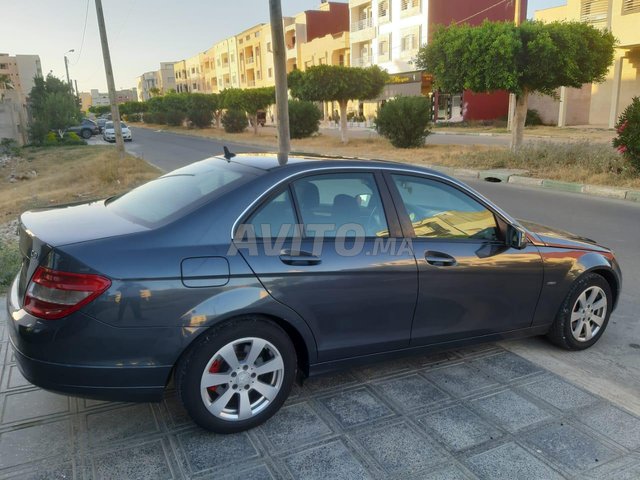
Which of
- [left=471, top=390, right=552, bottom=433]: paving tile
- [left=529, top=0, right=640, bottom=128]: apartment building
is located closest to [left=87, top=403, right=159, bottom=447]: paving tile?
[left=471, top=390, right=552, bottom=433]: paving tile

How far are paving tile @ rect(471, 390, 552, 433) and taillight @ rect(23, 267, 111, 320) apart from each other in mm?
2298

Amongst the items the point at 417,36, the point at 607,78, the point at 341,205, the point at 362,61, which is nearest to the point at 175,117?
the point at 362,61

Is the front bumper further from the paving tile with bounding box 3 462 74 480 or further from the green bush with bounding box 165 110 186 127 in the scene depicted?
the green bush with bounding box 165 110 186 127

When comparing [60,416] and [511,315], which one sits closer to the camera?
[60,416]

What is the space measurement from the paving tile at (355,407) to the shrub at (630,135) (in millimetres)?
10484

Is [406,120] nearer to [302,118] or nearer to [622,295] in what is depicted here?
[302,118]

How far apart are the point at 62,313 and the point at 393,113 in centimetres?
1991

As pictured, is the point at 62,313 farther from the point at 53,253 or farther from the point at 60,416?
the point at 60,416

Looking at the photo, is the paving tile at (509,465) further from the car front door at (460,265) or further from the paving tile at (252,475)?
the paving tile at (252,475)

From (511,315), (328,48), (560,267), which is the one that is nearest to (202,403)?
(511,315)

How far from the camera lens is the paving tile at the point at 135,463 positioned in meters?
2.62

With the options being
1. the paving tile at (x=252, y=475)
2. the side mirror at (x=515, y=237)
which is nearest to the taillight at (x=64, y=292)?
the paving tile at (x=252, y=475)

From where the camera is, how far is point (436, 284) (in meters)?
3.35

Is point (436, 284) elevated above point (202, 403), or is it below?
above
